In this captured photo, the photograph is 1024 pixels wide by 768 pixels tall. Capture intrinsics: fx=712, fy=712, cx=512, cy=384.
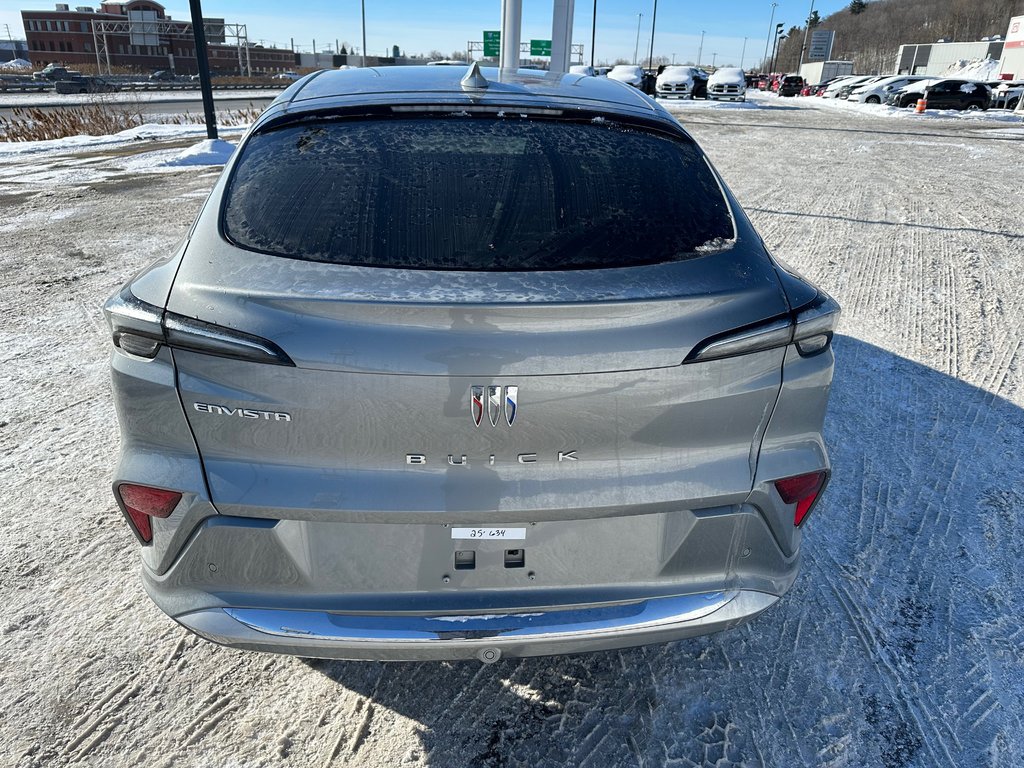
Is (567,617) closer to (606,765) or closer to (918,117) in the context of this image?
(606,765)

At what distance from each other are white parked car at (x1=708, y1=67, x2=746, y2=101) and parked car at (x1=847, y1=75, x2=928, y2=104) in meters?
6.95

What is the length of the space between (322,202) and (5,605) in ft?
6.49

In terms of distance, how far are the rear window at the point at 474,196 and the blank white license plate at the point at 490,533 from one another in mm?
658

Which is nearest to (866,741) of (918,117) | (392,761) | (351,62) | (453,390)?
(392,761)

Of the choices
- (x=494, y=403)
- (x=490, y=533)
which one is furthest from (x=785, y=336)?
(x=490, y=533)

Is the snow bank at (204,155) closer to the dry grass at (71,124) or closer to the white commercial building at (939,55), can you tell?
the dry grass at (71,124)

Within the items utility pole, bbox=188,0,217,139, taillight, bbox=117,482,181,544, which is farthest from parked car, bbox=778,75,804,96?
taillight, bbox=117,482,181,544

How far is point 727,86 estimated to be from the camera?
34.8 meters

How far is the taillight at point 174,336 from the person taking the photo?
165 centimetres

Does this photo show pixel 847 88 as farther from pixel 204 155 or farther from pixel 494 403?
pixel 494 403

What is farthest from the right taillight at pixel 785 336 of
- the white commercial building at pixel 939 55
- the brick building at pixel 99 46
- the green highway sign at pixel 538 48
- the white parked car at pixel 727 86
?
the brick building at pixel 99 46

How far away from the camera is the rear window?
188cm

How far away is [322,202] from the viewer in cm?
201

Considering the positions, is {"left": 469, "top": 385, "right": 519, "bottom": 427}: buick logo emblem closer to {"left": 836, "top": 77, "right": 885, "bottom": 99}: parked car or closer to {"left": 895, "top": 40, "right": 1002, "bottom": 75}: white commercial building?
{"left": 836, "top": 77, "right": 885, "bottom": 99}: parked car
